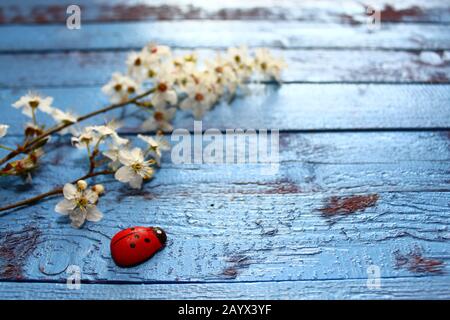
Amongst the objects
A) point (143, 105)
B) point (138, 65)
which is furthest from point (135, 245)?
point (138, 65)

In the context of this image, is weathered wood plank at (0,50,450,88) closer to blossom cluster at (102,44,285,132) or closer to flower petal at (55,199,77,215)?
blossom cluster at (102,44,285,132)

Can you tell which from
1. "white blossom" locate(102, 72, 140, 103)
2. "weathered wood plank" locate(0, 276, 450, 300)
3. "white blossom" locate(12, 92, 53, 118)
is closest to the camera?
"weathered wood plank" locate(0, 276, 450, 300)

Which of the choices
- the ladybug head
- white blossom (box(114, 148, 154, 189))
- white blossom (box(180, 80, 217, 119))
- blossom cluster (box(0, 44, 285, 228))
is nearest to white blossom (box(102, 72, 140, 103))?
blossom cluster (box(0, 44, 285, 228))

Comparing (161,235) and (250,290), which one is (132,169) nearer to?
(161,235)

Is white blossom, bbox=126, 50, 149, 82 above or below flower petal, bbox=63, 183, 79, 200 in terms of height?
above

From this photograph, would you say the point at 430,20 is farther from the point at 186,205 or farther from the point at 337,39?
the point at 186,205

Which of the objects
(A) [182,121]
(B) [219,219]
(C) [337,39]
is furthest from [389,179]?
(C) [337,39]

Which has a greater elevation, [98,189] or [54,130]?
[54,130]
